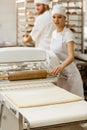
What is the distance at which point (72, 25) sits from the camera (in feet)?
13.6

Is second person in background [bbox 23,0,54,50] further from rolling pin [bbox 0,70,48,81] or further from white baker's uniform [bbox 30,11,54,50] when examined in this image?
rolling pin [bbox 0,70,48,81]

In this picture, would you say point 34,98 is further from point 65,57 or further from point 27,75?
point 65,57

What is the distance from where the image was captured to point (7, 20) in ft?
17.1

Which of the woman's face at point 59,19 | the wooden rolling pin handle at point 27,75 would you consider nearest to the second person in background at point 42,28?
the woman's face at point 59,19

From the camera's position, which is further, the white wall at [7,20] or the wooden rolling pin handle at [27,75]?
the white wall at [7,20]

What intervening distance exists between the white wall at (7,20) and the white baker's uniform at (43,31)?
261 cm

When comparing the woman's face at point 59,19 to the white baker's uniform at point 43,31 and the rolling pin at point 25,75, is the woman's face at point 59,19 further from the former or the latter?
the rolling pin at point 25,75

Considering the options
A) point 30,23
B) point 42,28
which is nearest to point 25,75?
point 42,28

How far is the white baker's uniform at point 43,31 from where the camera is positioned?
8.69ft

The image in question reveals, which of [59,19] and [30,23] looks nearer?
[59,19]

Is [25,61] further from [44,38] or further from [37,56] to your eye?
[44,38]

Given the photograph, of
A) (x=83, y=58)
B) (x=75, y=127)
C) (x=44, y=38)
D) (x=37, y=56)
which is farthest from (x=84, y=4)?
(x=75, y=127)

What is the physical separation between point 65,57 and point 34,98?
0.73 metres

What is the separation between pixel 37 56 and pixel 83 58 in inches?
64.9
